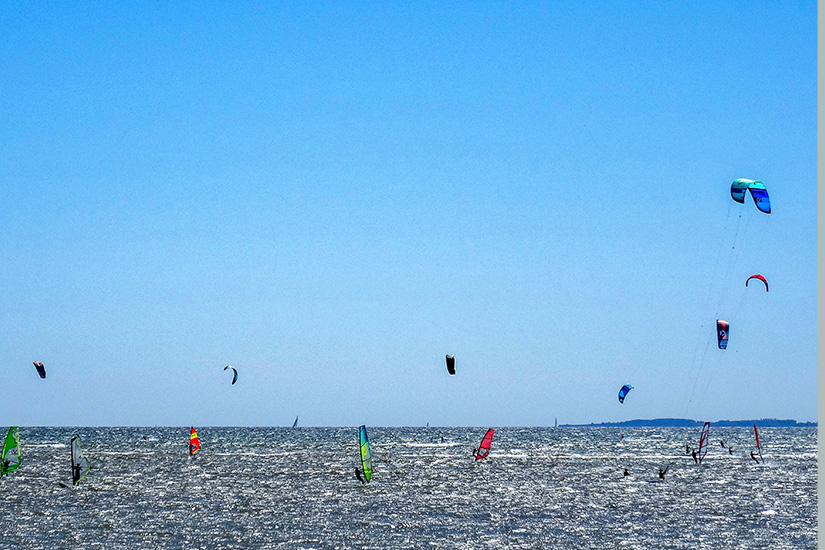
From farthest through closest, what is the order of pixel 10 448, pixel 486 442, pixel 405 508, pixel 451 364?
pixel 486 442 < pixel 451 364 < pixel 10 448 < pixel 405 508

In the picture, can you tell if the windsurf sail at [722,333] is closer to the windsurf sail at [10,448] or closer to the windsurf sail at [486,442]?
the windsurf sail at [486,442]

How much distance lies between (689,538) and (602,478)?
18.4 metres

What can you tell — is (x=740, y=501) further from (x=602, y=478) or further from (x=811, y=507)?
(x=602, y=478)

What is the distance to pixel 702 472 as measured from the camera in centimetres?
4431

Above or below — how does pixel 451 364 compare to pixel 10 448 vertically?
above

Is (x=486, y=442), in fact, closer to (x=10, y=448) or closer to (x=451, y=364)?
(x=451, y=364)

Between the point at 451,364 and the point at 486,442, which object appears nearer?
the point at 451,364

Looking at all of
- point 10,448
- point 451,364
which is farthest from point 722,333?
point 10,448

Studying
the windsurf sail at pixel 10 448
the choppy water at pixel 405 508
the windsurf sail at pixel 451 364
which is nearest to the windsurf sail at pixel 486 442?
the choppy water at pixel 405 508

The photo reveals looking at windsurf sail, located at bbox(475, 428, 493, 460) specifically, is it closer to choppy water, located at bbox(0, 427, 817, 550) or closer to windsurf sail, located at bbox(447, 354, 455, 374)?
choppy water, located at bbox(0, 427, 817, 550)

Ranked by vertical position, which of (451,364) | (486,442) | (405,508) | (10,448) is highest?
(451,364)

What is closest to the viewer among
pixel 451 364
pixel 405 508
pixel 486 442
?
pixel 405 508

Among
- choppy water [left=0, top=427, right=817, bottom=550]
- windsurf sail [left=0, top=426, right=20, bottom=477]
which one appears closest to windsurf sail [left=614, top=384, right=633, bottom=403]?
choppy water [left=0, top=427, right=817, bottom=550]

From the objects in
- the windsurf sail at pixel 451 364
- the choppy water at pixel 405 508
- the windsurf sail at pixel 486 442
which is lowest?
the choppy water at pixel 405 508
